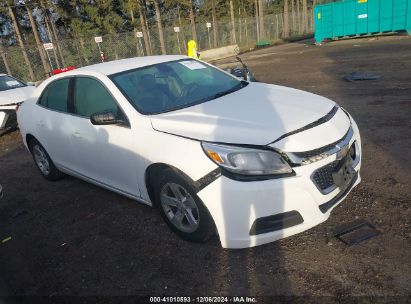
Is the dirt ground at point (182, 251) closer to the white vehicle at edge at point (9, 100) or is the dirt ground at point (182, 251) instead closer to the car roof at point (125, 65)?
the car roof at point (125, 65)

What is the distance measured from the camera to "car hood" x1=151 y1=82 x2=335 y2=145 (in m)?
2.95

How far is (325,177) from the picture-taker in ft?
9.51

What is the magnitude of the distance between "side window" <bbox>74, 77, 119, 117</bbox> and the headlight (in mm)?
1419

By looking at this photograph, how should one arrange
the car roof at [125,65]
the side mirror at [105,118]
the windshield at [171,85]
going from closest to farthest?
1. the side mirror at [105,118]
2. the windshield at [171,85]
3. the car roof at [125,65]

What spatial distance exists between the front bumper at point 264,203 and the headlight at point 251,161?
0.08m

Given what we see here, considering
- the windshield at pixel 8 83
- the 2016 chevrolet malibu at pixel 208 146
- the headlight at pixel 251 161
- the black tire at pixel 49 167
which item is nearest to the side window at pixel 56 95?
the 2016 chevrolet malibu at pixel 208 146

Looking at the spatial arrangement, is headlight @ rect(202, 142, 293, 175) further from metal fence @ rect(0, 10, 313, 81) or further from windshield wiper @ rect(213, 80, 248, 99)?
metal fence @ rect(0, 10, 313, 81)

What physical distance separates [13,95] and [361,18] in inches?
796

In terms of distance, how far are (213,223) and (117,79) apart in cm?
188

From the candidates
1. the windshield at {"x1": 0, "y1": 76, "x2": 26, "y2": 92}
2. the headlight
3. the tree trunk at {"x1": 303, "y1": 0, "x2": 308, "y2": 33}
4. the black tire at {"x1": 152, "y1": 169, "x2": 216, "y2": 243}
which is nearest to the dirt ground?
the black tire at {"x1": 152, "y1": 169, "x2": 216, "y2": 243}

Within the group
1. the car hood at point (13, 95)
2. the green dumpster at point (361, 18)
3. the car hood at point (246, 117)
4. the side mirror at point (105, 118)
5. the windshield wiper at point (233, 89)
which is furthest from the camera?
the green dumpster at point (361, 18)

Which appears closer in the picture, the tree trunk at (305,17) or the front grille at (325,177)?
the front grille at (325,177)

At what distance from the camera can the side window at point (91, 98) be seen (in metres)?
3.82

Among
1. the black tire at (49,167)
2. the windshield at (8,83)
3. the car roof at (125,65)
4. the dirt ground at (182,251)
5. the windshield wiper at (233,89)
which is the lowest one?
the dirt ground at (182,251)
